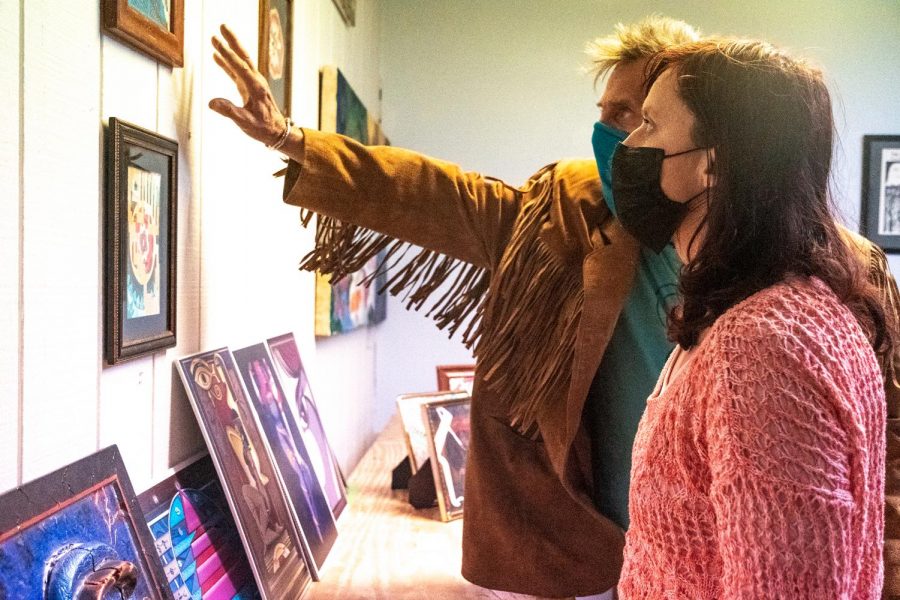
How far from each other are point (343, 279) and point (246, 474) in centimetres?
95

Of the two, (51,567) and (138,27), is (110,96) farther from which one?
(51,567)

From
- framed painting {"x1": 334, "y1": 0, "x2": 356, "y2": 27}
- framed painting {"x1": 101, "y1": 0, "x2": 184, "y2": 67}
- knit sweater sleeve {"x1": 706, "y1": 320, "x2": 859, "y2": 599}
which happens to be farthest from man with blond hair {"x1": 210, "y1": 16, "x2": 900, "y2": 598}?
framed painting {"x1": 334, "y1": 0, "x2": 356, "y2": 27}

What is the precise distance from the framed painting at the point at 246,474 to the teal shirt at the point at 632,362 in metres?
0.49

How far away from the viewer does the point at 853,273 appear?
2.25 feet

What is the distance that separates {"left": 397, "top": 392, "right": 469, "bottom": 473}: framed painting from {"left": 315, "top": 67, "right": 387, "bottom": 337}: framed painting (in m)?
0.25

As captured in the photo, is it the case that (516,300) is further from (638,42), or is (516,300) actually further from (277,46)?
(277,46)

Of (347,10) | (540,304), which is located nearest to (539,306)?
(540,304)

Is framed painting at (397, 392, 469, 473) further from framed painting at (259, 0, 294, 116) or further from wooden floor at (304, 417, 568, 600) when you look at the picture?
framed painting at (259, 0, 294, 116)

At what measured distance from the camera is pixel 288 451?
1.30m

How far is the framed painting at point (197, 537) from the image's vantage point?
0.89 meters

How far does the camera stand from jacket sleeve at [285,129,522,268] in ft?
3.84

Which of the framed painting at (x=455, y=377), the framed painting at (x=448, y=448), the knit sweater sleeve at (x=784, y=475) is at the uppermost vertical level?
the knit sweater sleeve at (x=784, y=475)

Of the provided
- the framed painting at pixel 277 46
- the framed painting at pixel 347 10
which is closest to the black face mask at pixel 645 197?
the framed painting at pixel 277 46

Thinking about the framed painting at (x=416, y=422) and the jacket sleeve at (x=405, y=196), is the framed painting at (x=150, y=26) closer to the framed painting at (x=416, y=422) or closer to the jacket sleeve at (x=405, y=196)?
the jacket sleeve at (x=405, y=196)
